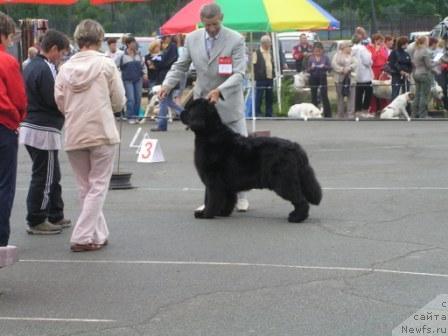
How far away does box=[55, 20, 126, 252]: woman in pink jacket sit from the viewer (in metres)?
8.52

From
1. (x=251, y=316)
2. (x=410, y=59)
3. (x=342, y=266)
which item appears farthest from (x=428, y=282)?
(x=410, y=59)

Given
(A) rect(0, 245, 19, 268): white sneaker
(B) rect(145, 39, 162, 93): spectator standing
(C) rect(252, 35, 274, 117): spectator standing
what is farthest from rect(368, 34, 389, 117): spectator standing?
(A) rect(0, 245, 19, 268): white sneaker

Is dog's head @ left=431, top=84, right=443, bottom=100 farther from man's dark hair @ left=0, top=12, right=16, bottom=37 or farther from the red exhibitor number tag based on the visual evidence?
man's dark hair @ left=0, top=12, right=16, bottom=37

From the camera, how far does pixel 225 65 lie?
10352 mm

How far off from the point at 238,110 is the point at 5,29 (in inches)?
141

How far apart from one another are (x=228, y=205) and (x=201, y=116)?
100 centimetres

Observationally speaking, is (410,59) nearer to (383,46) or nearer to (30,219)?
(383,46)

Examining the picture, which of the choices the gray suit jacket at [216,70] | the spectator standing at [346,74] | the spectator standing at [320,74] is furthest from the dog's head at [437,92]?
the gray suit jacket at [216,70]

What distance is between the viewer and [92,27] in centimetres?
861

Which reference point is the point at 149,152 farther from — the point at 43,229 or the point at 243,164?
the point at 43,229

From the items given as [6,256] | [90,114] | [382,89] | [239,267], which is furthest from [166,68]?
[6,256]

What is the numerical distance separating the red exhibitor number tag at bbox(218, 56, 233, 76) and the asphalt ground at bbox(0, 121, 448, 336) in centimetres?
147

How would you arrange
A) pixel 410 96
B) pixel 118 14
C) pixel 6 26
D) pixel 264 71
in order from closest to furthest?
pixel 6 26, pixel 410 96, pixel 264 71, pixel 118 14

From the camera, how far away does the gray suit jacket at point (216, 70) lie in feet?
33.9
